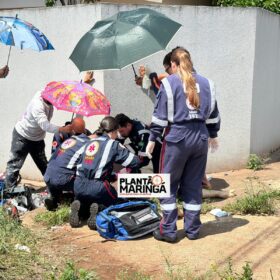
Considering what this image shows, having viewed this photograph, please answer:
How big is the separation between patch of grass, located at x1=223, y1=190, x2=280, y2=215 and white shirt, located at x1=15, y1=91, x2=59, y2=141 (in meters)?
2.40

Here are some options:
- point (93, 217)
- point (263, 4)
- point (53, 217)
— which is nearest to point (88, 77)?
point (53, 217)

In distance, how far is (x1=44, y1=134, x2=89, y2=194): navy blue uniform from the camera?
18.5 ft

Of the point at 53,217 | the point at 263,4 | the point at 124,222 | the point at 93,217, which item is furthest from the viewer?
the point at 263,4

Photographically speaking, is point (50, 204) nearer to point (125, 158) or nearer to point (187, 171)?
point (125, 158)

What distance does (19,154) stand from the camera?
6.75m

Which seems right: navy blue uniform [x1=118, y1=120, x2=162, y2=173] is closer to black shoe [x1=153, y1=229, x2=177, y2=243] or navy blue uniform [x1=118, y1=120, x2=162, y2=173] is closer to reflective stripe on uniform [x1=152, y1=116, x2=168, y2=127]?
black shoe [x1=153, y1=229, x2=177, y2=243]

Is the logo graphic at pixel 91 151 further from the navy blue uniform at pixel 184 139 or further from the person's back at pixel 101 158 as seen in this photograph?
the navy blue uniform at pixel 184 139

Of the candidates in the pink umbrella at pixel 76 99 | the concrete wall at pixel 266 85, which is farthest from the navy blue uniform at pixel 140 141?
the concrete wall at pixel 266 85

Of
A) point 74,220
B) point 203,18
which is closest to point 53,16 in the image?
point 203,18

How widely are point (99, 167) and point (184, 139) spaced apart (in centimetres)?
118

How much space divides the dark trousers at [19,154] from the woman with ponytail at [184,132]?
258 cm

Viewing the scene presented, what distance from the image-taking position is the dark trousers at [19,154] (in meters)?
6.69

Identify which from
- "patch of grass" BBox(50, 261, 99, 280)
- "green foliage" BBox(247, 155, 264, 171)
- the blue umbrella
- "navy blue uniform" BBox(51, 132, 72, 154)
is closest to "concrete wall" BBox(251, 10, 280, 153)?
"green foliage" BBox(247, 155, 264, 171)

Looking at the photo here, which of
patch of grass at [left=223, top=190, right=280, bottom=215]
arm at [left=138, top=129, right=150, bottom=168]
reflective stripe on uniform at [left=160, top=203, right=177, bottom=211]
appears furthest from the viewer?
arm at [left=138, top=129, right=150, bottom=168]
